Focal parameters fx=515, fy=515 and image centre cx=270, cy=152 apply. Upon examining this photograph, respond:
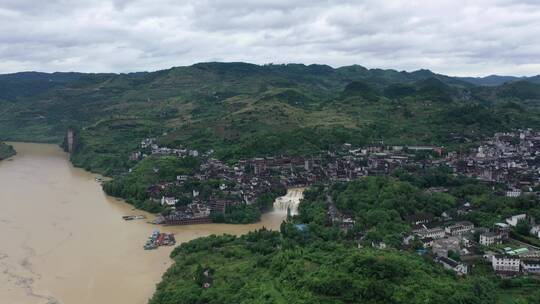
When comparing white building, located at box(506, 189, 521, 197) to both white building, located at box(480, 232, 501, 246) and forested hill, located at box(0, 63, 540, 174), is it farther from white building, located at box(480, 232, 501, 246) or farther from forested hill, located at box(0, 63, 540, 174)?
forested hill, located at box(0, 63, 540, 174)

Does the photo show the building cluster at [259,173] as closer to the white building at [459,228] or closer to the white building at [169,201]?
the white building at [169,201]

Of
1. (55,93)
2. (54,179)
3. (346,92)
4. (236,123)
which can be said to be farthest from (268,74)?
(54,179)

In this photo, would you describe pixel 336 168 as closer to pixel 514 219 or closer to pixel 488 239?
pixel 514 219

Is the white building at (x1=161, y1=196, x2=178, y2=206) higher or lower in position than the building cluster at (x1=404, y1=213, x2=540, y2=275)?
lower

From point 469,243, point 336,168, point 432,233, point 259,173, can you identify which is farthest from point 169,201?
point 469,243

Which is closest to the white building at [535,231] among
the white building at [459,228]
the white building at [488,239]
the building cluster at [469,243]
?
the building cluster at [469,243]

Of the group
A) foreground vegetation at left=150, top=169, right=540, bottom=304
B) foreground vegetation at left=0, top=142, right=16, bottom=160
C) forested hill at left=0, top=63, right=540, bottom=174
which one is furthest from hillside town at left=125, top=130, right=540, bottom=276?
foreground vegetation at left=0, top=142, right=16, bottom=160
